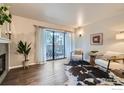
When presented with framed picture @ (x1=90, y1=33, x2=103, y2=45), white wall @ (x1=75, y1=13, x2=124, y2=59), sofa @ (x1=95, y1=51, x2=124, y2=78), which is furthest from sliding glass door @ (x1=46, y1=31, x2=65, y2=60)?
sofa @ (x1=95, y1=51, x2=124, y2=78)

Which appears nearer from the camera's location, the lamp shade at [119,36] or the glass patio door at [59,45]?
the lamp shade at [119,36]

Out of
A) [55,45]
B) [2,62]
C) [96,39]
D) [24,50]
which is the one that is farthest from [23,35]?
[96,39]

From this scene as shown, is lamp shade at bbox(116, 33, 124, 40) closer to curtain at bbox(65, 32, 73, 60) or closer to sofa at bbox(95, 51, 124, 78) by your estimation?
sofa at bbox(95, 51, 124, 78)

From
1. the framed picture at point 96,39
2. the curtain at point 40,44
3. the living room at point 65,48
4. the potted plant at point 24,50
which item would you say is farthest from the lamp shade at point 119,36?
the potted plant at point 24,50

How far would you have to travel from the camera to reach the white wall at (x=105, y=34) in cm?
185

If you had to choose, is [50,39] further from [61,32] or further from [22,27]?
[22,27]

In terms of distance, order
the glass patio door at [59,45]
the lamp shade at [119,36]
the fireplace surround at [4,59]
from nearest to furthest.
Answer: the lamp shade at [119,36], the fireplace surround at [4,59], the glass patio door at [59,45]

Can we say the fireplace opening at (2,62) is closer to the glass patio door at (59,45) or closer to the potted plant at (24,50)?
the potted plant at (24,50)

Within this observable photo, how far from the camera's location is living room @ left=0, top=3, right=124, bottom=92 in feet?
6.15

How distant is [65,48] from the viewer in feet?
6.74
